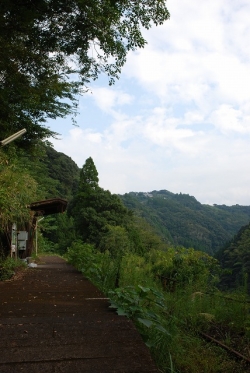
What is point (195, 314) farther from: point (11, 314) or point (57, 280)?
point (11, 314)

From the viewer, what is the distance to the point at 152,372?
2137mm

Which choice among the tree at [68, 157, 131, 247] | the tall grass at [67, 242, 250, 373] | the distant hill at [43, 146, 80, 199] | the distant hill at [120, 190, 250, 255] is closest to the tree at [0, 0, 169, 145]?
the tall grass at [67, 242, 250, 373]

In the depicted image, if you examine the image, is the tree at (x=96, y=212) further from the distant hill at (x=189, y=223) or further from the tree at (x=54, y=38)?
the distant hill at (x=189, y=223)

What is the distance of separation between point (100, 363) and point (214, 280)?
583 centimetres

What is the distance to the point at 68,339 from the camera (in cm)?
259

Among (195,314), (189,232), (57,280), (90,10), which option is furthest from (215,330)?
(189,232)

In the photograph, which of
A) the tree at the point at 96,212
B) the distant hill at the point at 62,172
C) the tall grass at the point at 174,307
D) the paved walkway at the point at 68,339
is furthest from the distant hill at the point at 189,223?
the paved walkway at the point at 68,339

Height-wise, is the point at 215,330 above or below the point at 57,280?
below

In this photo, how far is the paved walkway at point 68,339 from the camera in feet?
7.15

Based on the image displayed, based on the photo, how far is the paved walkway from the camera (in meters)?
2.18

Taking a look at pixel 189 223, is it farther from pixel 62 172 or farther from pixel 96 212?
pixel 96 212

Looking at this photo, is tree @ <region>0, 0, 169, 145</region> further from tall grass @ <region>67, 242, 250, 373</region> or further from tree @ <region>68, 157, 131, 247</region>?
tree @ <region>68, 157, 131, 247</region>

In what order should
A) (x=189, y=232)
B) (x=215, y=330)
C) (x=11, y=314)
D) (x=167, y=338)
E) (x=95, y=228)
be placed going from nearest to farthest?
(x=167, y=338) < (x=11, y=314) < (x=215, y=330) < (x=95, y=228) < (x=189, y=232)

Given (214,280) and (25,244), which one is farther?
(25,244)
